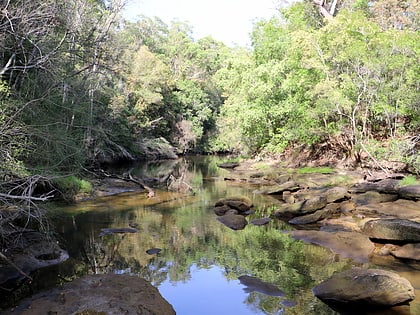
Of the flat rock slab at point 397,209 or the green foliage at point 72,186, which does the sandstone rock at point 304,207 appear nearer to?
the flat rock slab at point 397,209

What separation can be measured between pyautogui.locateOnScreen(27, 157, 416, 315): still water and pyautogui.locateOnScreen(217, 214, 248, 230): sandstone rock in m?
0.21

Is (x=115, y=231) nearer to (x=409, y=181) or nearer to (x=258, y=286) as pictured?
(x=258, y=286)

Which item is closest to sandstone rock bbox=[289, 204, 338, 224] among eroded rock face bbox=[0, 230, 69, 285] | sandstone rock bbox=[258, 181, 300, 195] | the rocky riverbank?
the rocky riverbank

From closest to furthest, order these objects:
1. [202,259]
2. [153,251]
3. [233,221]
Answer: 1. [202,259]
2. [153,251]
3. [233,221]

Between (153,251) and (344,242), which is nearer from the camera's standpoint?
(153,251)

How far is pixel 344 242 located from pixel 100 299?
21.5ft

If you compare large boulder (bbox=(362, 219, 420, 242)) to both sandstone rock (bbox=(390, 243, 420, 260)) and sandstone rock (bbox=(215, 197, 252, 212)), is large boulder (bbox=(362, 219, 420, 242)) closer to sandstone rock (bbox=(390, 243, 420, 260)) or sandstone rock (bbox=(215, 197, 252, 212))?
sandstone rock (bbox=(390, 243, 420, 260))

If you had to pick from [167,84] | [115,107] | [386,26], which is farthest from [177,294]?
[167,84]

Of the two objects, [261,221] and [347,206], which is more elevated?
[347,206]

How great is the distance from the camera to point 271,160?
99.2 ft

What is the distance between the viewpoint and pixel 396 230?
373 inches

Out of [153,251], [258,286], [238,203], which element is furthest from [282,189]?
[258,286]

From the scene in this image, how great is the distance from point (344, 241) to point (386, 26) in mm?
20659

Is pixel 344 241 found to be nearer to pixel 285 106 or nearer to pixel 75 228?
pixel 75 228
